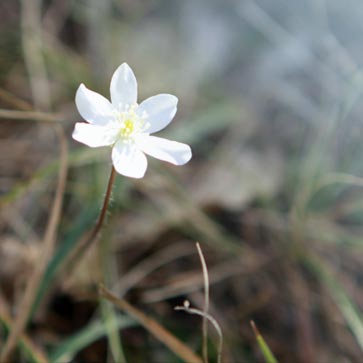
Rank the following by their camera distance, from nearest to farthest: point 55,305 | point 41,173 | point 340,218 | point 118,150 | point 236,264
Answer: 1. point 118,150
2. point 41,173
3. point 55,305
4. point 236,264
5. point 340,218

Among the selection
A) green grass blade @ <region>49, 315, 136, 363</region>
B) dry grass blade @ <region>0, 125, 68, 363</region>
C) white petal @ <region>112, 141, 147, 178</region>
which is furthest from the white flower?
green grass blade @ <region>49, 315, 136, 363</region>

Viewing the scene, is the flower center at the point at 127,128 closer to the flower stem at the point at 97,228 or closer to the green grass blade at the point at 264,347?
the flower stem at the point at 97,228

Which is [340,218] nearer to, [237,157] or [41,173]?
[237,157]

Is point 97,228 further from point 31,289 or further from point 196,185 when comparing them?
point 196,185

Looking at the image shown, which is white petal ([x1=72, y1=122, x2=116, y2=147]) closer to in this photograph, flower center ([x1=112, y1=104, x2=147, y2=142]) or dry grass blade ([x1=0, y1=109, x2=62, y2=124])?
flower center ([x1=112, y1=104, x2=147, y2=142])

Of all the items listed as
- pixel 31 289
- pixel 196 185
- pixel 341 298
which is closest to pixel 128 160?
pixel 31 289

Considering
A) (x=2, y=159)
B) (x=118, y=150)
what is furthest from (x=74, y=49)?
(x=118, y=150)

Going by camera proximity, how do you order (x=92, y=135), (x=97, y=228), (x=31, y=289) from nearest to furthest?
(x=92, y=135)
(x=97, y=228)
(x=31, y=289)
